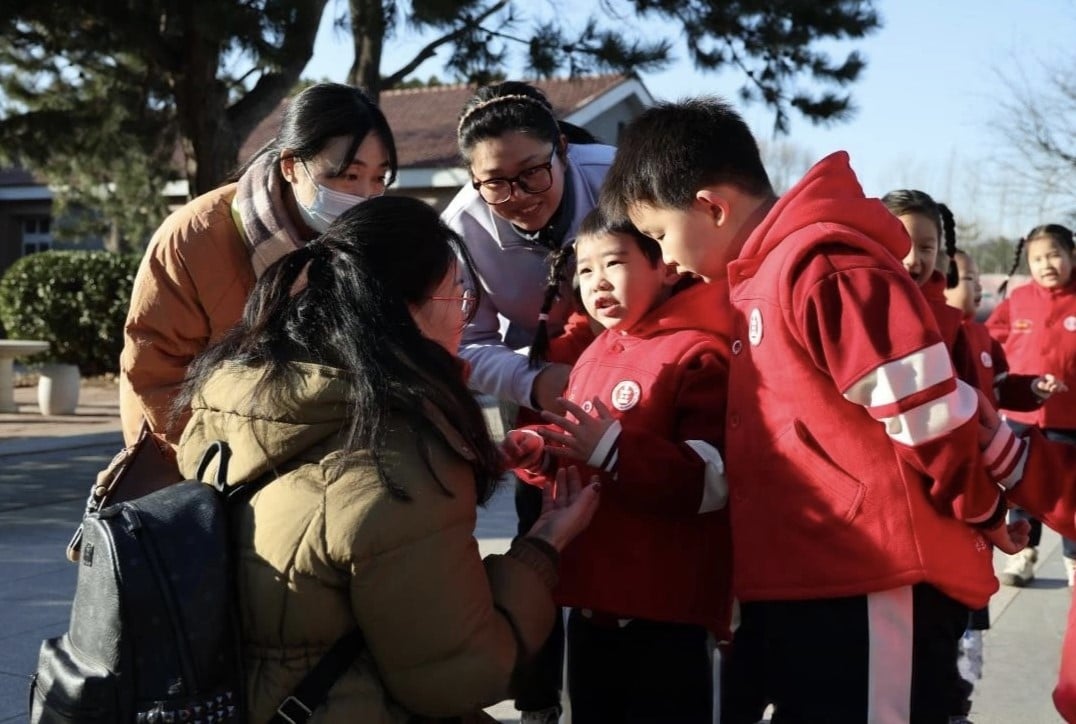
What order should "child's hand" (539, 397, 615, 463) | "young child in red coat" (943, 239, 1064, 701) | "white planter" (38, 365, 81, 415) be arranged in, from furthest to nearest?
"white planter" (38, 365, 81, 415) → "young child in red coat" (943, 239, 1064, 701) → "child's hand" (539, 397, 615, 463)

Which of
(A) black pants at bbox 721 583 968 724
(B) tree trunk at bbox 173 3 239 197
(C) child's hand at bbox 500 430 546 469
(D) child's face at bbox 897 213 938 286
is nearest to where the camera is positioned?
(A) black pants at bbox 721 583 968 724

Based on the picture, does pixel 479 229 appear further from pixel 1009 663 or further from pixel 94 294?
pixel 94 294

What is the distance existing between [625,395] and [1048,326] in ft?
15.9

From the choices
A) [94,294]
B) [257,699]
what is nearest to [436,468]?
[257,699]

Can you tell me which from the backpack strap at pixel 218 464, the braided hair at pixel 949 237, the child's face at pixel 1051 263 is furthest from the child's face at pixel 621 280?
the child's face at pixel 1051 263

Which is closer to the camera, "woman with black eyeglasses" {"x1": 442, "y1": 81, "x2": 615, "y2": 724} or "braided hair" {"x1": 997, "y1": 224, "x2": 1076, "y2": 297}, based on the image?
"woman with black eyeglasses" {"x1": 442, "y1": 81, "x2": 615, "y2": 724}

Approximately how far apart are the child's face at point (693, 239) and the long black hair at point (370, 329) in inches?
16.5

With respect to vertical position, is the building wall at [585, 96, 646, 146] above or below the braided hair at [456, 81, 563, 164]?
above

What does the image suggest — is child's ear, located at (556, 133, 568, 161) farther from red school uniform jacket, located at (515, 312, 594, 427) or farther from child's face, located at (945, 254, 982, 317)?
child's face, located at (945, 254, 982, 317)

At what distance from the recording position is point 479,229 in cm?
305

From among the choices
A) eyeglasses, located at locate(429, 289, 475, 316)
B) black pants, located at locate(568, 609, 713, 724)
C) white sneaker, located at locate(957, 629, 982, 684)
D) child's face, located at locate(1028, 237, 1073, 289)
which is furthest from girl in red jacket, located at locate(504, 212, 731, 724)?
child's face, located at locate(1028, 237, 1073, 289)

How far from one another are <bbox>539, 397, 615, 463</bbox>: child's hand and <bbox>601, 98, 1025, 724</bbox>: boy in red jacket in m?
0.23

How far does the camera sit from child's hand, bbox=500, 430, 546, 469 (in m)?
2.28

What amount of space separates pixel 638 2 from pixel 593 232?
902 centimetres
